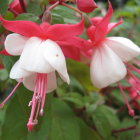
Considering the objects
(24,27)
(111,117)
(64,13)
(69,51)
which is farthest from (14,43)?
(111,117)

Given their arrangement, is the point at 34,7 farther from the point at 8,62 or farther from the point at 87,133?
the point at 87,133

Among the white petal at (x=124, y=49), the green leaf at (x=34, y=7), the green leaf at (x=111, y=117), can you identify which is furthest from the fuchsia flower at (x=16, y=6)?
the green leaf at (x=111, y=117)

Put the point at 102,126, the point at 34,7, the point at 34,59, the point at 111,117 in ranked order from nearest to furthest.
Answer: the point at 34,59 → the point at 34,7 → the point at 102,126 → the point at 111,117

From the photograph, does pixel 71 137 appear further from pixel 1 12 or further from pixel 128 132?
pixel 1 12

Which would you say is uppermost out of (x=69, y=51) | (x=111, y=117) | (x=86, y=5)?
(x=86, y=5)

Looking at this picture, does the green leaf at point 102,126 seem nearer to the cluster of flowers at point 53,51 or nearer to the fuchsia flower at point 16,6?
the cluster of flowers at point 53,51

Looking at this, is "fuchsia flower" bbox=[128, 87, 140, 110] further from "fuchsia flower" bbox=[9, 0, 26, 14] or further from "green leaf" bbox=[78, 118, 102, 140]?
"fuchsia flower" bbox=[9, 0, 26, 14]

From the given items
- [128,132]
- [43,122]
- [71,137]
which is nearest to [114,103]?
[128,132]
